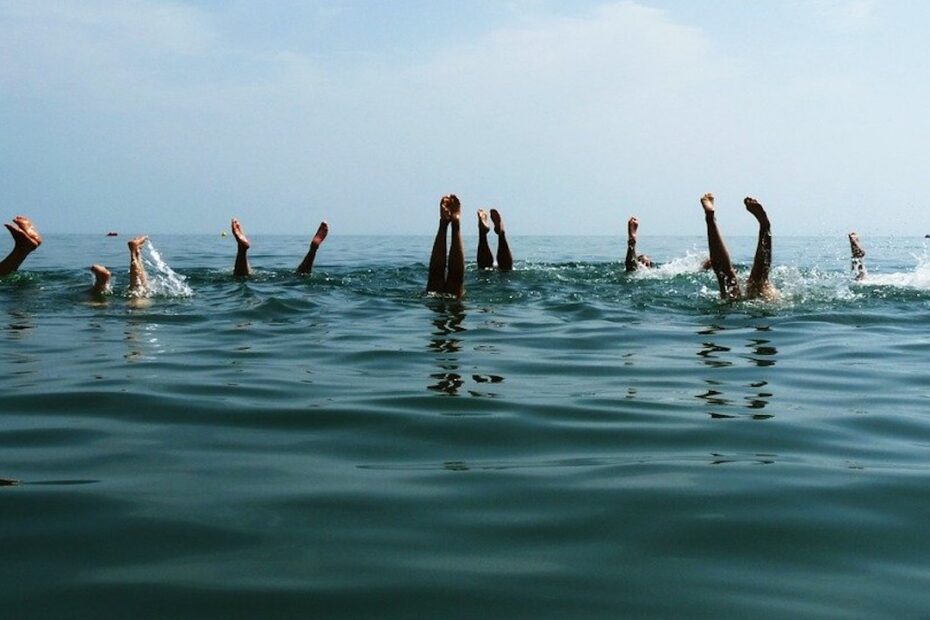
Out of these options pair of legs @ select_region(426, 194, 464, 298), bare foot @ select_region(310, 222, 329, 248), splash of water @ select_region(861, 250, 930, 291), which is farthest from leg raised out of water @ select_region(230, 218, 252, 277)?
splash of water @ select_region(861, 250, 930, 291)

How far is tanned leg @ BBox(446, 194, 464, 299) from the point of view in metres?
10.3

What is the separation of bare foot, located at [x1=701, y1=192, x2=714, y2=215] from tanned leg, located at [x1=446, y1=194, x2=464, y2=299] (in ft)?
9.55

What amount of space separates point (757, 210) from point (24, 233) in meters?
9.87

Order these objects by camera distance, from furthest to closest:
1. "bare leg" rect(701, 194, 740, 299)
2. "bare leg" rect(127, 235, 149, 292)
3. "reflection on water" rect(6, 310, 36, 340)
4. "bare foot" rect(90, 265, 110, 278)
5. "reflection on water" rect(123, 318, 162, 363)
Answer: "bare leg" rect(127, 235, 149, 292) → "bare foot" rect(90, 265, 110, 278) → "bare leg" rect(701, 194, 740, 299) → "reflection on water" rect(6, 310, 36, 340) → "reflection on water" rect(123, 318, 162, 363)

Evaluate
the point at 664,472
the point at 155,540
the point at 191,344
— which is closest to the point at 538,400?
the point at 664,472

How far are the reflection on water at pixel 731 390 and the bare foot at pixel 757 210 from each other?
160 cm

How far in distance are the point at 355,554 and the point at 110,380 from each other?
3912 mm

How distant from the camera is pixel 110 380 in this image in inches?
254

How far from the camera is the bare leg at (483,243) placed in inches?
591

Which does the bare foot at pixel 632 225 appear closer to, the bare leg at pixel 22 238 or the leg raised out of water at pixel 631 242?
the leg raised out of water at pixel 631 242

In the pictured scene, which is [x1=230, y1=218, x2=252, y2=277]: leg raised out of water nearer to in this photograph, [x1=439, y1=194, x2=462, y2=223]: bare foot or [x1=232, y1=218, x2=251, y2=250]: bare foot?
[x1=232, y1=218, x2=251, y2=250]: bare foot

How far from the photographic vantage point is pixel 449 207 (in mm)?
10383

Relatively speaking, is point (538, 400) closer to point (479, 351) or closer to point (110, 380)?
point (479, 351)

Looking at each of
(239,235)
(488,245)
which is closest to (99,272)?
(239,235)
